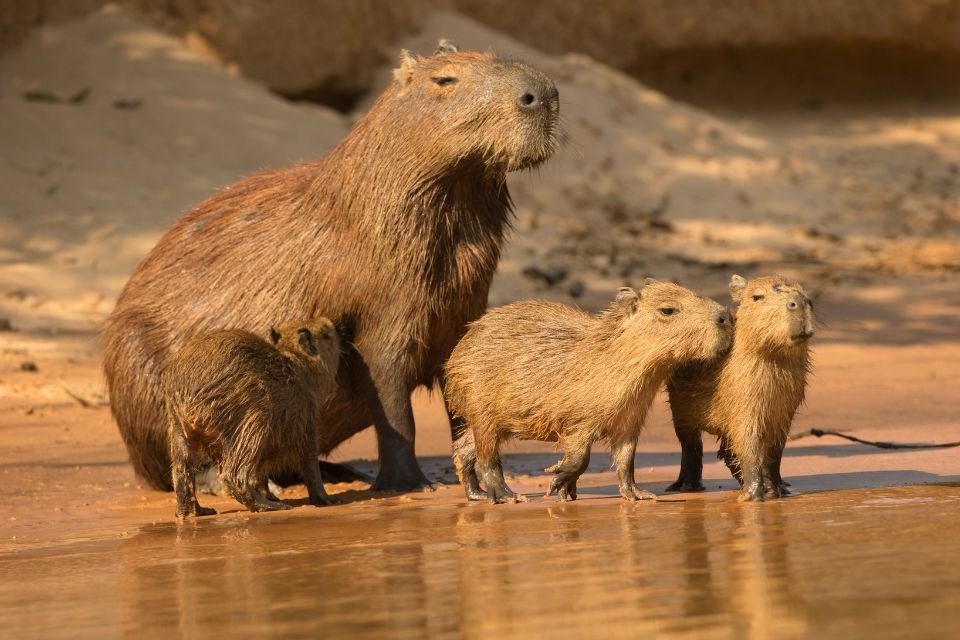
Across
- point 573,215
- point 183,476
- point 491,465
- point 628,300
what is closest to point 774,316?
point 628,300

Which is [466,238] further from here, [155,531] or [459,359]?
[155,531]

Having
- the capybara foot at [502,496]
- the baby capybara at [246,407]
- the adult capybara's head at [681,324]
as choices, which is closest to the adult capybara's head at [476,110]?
the adult capybara's head at [681,324]

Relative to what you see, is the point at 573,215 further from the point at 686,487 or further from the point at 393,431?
the point at 686,487

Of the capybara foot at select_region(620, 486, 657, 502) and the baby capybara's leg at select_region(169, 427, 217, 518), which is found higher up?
the baby capybara's leg at select_region(169, 427, 217, 518)

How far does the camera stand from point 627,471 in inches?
252

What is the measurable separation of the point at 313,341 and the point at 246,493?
28.5 inches

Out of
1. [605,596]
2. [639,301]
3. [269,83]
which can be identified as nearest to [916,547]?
[605,596]

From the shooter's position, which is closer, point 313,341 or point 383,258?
point 313,341

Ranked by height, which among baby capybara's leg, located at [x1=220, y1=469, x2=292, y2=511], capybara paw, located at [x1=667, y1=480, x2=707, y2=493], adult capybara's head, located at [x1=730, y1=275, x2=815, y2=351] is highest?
adult capybara's head, located at [x1=730, y1=275, x2=815, y2=351]

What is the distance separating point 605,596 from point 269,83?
38.0ft

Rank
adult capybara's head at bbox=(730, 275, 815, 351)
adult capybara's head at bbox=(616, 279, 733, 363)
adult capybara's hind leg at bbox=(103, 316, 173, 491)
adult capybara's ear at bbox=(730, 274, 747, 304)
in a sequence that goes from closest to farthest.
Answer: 1. adult capybara's head at bbox=(730, 275, 815, 351)
2. adult capybara's head at bbox=(616, 279, 733, 363)
3. adult capybara's ear at bbox=(730, 274, 747, 304)
4. adult capybara's hind leg at bbox=(103, 316, 173, 491)

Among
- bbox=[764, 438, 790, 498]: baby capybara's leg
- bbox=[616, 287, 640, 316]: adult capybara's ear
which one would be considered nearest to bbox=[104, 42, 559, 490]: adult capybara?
bbox=[616, 287, 640, 316]: adult capybara's ear

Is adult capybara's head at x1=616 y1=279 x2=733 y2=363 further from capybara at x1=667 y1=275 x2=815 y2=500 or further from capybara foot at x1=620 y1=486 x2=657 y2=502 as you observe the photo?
capybara foot at x1=620 y1=486 x2=657 y2=502

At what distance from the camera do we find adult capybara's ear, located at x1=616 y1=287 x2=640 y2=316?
21.2ft
